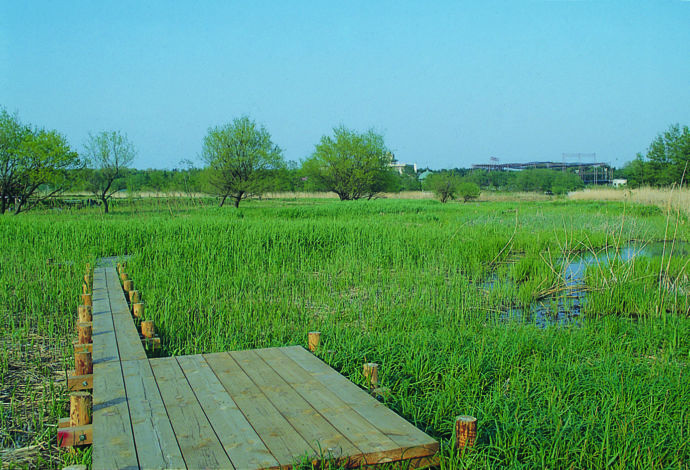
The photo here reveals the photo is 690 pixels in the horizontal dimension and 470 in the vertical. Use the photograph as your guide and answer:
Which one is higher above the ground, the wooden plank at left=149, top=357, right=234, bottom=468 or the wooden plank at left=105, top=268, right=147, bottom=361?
the wooden plank at left=105, top=268, right=147, bottom=361

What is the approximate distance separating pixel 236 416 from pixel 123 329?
7.68ft

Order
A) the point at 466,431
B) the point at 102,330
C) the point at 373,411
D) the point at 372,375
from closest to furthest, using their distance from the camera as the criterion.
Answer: the point at 466,431, the point at 373,411, the point at 372,375, the point at 102,330

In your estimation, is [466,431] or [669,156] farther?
[669,156]

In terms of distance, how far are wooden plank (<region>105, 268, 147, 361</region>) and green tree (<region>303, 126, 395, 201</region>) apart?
37050 millimetres

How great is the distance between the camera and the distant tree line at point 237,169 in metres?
27.2

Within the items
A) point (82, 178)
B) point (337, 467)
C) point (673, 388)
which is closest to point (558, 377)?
point (673, 388)

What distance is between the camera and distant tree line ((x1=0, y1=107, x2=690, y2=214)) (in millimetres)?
27172

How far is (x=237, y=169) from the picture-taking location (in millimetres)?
33406

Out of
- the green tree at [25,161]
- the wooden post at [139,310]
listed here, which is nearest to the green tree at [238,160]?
the green tree at [25,161]

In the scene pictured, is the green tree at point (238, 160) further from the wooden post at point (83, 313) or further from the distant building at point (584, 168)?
the distant building at point (584, 168)

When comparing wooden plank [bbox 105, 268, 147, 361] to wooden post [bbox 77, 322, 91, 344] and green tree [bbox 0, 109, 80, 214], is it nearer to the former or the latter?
wooden post [bbox 77, 322, 91, 344]

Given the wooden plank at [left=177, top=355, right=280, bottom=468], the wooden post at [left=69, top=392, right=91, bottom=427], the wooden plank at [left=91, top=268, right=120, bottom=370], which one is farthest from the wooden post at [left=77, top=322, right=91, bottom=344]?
the wooden post at [left=69, top=392, right=91, bottom=427]

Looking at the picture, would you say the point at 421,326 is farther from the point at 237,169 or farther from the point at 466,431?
the point at 237,169

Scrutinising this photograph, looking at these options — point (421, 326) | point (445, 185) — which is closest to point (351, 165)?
point (445, 185)
